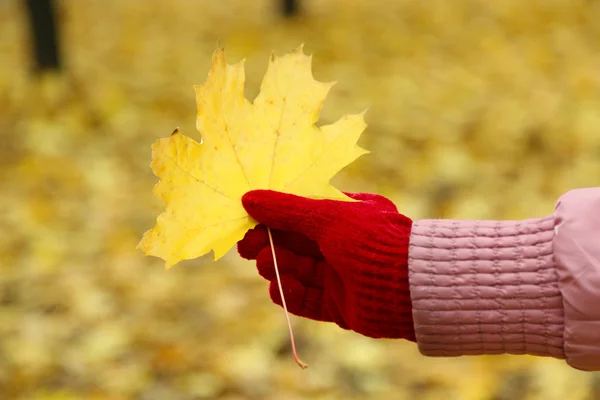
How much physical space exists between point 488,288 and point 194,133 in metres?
3.04

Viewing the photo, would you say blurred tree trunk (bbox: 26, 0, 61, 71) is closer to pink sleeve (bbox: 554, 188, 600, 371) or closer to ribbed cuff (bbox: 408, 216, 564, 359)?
ribbed cuff (bbox: 408, 216, 564, 359)

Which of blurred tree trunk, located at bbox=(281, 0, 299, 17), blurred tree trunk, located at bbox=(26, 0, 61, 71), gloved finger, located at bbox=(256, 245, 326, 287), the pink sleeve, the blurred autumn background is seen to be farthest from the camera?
blurred tree trunk, located at bbox=(281, 0, 299, 17)

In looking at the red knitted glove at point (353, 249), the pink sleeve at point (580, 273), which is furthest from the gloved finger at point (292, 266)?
the pink sleeve at point (580, 273)

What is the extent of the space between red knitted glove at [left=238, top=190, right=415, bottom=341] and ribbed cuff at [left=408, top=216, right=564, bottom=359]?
4 cm

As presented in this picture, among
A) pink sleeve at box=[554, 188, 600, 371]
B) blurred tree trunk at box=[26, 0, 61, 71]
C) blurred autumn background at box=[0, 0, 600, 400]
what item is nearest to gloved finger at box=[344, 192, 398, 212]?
pink sleeve at box=[554, 188, 600, 371]

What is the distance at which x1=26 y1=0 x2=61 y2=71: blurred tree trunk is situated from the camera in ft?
15.8

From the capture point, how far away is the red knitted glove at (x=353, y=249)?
123 centimetres

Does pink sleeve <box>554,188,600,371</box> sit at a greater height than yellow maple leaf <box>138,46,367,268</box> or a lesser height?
lesser

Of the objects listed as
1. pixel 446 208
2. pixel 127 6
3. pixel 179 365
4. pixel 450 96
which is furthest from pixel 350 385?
pixel 127 6

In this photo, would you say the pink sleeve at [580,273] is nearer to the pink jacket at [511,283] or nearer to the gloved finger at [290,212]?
the pink jacket at [511,283]

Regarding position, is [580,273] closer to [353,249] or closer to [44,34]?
[353,249]

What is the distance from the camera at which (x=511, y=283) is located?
1224 mm

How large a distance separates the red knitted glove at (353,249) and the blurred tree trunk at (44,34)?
3959mm

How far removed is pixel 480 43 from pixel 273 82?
15.1 ft
